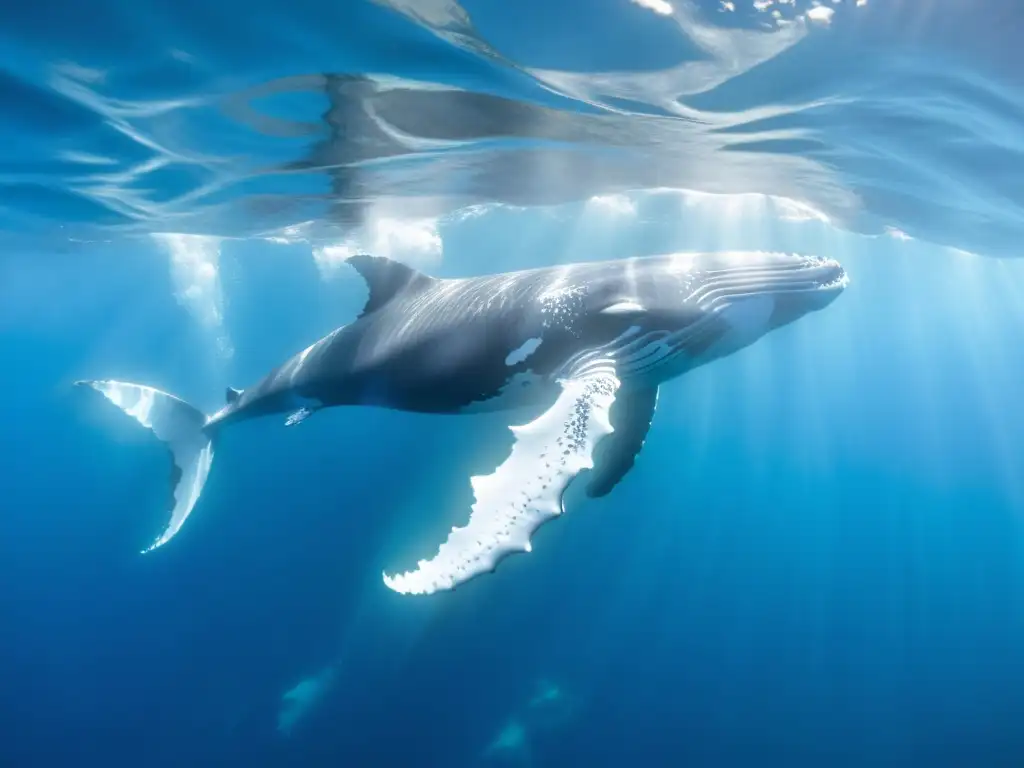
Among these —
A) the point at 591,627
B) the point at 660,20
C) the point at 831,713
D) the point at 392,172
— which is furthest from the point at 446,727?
the point at 660,20

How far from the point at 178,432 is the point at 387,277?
282 inches

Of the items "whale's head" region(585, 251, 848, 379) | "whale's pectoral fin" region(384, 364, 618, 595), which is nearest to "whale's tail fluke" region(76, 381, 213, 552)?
"whale's pectoral fin" region(384, 364, 618, 595)

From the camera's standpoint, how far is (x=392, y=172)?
19766mm

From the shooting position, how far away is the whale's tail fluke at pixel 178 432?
1278cm

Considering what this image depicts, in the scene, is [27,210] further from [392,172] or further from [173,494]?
[173,494]

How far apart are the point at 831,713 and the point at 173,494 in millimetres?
26015

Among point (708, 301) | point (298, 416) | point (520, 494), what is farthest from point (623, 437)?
point (298, 416)

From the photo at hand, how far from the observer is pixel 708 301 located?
6863mm

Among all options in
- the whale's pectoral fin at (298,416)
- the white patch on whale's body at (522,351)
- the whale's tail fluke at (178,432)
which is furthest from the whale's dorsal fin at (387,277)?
the whale's tail fluke at (178,432)

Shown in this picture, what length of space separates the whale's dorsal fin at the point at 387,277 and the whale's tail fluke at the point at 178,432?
631 cm

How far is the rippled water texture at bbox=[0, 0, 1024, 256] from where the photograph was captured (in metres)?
10.1

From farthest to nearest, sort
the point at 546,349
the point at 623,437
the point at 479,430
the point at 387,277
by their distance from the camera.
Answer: the point at 479,430, the point at 387,277, the point at 623,437, the point at 546,349

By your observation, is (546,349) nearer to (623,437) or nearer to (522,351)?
(522,351)

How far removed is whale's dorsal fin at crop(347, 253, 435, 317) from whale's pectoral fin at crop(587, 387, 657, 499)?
3319mm
